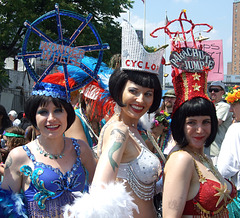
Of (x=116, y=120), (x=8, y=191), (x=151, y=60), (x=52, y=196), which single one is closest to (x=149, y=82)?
(x=151, y=60)

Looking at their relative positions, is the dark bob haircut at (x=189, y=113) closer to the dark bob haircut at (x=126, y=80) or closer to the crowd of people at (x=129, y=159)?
the crowd of people at (x=129, y=159)

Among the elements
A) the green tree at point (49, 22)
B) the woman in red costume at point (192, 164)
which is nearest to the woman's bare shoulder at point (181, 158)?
the woman in red costume at point (192, 164)

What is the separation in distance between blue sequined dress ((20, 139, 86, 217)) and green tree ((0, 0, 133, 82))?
940 cm

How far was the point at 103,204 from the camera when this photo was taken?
1.60 metres

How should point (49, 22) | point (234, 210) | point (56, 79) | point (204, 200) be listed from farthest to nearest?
point (49, 22), point (234, 210), point (56, 79), point (204, 200)

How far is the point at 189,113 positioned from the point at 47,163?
1002 millimetres

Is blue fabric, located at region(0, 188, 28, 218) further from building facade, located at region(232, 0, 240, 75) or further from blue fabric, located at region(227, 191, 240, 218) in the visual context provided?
building facade, located at region(232, 0, 240, 75)

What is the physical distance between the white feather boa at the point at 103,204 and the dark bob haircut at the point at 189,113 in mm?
700

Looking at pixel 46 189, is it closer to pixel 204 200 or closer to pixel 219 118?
pixel 204 200

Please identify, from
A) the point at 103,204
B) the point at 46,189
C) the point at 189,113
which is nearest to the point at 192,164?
the point at 189,113

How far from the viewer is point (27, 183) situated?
2121mm

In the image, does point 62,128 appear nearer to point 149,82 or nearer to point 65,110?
point 65,110

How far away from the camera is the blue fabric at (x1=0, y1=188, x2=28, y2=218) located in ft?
6.64

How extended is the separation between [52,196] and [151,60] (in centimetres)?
114
